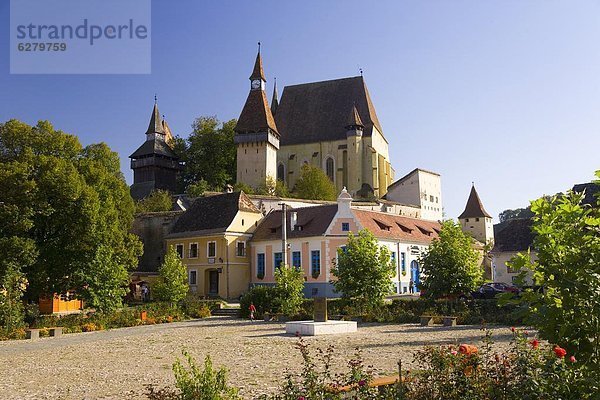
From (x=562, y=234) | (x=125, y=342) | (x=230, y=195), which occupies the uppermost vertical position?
(x=230, y=195)

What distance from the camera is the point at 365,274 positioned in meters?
31.6

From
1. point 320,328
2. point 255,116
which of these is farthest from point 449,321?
point 255,116

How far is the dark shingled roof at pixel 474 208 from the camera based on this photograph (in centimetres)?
8494

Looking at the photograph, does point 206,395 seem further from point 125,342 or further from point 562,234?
point 125,342

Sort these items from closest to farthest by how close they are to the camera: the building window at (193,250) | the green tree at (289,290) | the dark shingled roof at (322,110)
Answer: the green tree at (289,290) → the building window at (193,250) → the dark shingled roof at (322,110)

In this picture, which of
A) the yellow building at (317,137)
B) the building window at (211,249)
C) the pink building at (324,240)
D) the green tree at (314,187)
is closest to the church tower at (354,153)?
the yellow building at (317,137)

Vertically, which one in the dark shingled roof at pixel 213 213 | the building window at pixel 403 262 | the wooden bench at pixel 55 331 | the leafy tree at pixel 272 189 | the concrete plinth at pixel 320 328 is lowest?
the wooden bench at pixel 55 331

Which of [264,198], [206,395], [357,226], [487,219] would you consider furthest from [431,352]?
[487,219]

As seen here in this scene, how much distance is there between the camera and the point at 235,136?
80750 mm

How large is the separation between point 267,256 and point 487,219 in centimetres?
4575

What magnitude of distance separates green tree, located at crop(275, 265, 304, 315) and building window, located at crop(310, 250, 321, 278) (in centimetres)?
1241

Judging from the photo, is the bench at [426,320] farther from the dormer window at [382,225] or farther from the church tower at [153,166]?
the church tower at [153,166]

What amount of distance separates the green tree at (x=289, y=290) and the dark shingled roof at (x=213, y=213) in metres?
17.2

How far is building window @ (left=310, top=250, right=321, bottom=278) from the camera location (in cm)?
4581
